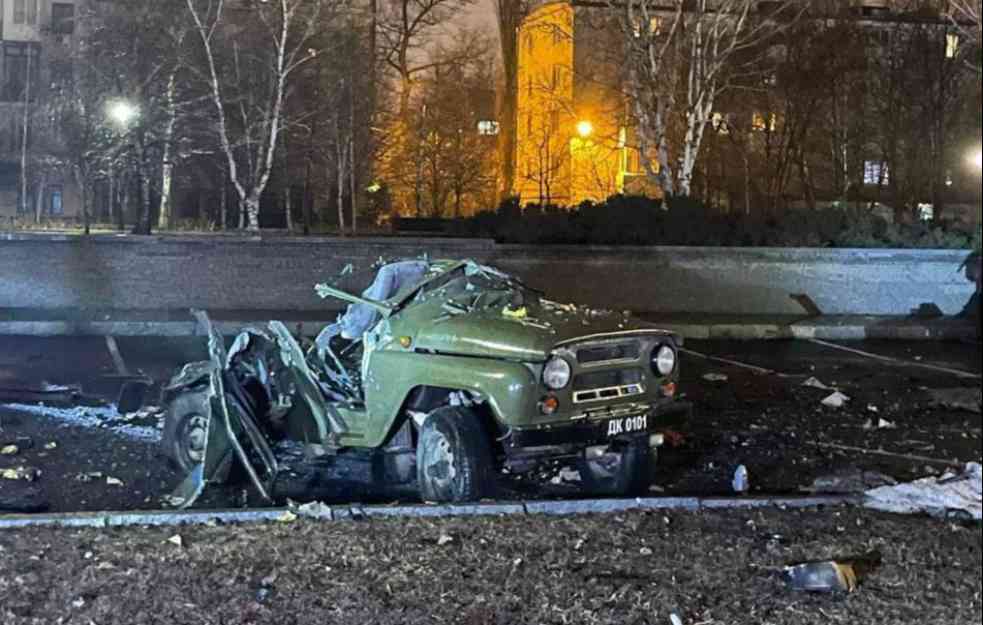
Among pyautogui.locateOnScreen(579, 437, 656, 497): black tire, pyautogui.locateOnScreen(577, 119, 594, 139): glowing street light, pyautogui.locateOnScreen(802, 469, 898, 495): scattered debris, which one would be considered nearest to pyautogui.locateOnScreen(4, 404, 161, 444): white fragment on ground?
pyautogui.locateOnScreen(579, 437, 656, 497): black tire

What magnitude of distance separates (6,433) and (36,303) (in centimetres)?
405

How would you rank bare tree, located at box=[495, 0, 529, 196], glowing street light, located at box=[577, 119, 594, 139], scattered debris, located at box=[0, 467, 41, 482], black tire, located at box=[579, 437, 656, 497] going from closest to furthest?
black tire, located at box=[579, 437, 656, 497], scattered debris, located at box=[0, 467, 41, 482], bare tree, located at box=[495, 0, 529, 196], glowing street light, located at box=[577, 119, 594, 139]

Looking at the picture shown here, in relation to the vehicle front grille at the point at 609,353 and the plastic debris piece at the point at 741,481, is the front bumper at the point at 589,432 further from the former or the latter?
the plastic debris piece at the point at 741,481

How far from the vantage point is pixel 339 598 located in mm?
4656

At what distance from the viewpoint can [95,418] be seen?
8562mm

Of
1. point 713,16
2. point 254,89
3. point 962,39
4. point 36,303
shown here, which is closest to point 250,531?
point 962,39

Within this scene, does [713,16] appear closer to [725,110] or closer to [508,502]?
[725,110]

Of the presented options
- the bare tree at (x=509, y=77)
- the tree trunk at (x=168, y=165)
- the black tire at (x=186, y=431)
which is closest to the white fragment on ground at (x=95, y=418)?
the black tire at (x=186, y=431)

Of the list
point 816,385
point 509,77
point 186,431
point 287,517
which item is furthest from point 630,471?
point 816,385

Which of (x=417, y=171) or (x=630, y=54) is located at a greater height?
(x=630, y=54)

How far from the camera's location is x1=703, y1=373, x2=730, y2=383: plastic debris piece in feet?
38.4

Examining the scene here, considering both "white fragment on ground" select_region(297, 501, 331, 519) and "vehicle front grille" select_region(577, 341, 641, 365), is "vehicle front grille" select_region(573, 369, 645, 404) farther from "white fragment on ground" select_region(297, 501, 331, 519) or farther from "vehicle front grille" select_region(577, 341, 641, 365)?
"white fragment on ground" select_region(297, 501, 331, 519)

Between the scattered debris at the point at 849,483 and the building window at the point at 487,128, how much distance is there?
5.87 metres

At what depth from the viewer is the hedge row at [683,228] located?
16172mm
